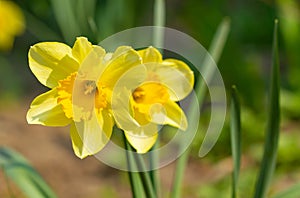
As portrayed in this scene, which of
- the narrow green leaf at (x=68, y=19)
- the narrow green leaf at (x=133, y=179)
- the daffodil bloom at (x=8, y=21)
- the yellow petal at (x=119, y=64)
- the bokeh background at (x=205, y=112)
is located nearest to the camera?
the yellow petal at (x=119, y=64)

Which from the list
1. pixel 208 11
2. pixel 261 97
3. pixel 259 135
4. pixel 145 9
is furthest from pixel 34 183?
pixel 145 9

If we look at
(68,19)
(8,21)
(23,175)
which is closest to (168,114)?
(23,175)

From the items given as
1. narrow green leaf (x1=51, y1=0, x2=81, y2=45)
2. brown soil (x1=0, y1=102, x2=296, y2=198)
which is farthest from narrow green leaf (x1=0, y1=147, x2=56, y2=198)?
brown soil (x1=0, y1=102, x2=296, y2=198)

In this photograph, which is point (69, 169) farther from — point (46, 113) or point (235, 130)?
point (46, 113)

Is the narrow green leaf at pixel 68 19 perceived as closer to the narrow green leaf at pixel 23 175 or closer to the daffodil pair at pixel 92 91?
the narrow green leaf at pixel 23 175

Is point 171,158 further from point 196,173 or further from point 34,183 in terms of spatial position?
point 34,183

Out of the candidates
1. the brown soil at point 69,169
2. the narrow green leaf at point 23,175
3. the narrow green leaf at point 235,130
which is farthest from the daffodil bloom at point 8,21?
the narrow green leaf at point 235,130
